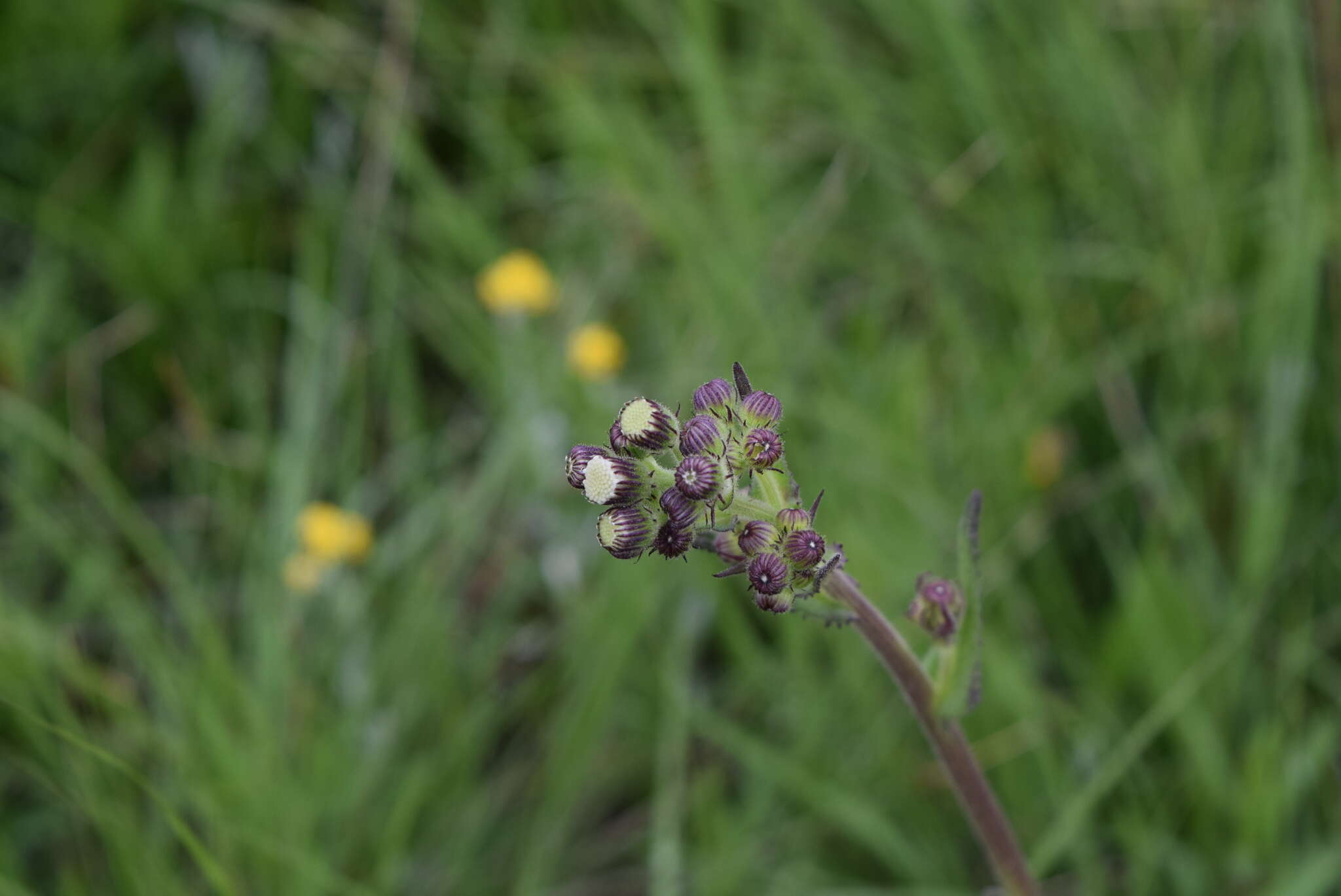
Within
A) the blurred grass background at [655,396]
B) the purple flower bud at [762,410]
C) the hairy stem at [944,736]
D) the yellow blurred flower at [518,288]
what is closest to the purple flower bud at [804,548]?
the hairy stem at [944,736]

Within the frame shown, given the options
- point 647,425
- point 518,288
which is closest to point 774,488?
point 647,425

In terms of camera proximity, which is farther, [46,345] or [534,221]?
[534,221]

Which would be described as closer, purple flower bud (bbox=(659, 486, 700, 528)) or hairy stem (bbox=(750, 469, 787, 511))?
purple flower bud (bbox=(659, 486, 700, 528))

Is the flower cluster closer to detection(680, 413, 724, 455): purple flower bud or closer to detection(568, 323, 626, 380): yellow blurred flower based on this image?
detection(680, 413, 724, 455): purple flower bud

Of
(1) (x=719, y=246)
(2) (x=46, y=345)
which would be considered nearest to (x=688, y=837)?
(1) (x=719, y=246)

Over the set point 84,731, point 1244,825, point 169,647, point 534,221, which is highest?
point 534,221

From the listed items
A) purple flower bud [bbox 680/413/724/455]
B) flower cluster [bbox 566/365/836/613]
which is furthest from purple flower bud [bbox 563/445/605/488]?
purple flower bud [bbox 680/413/724/455]

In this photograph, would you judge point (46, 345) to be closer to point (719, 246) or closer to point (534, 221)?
point (534, 221)

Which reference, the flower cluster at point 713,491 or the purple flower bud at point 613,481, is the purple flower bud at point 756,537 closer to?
the flower cluster at point 713,491
